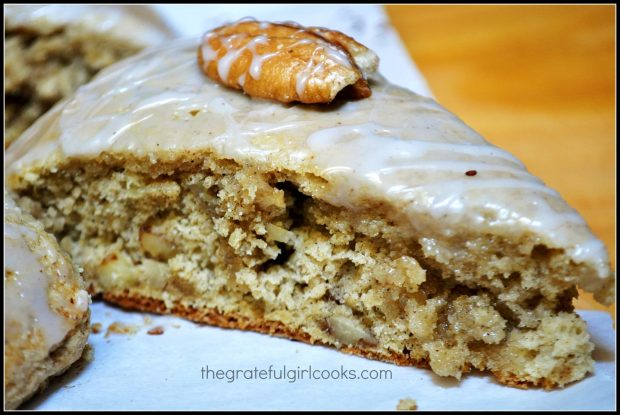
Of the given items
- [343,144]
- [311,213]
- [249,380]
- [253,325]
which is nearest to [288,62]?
[343,144]

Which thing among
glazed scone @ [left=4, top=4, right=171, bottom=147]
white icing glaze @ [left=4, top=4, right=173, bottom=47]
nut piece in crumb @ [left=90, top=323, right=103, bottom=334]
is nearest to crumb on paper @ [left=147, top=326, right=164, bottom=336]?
nut piece in crumb @ [left=90, top=323, right=103, bottom=334]

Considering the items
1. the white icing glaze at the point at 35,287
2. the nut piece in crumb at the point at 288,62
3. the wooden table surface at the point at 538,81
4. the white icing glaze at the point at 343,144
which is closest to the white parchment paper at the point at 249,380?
the white icing glaze at the point at 35,287

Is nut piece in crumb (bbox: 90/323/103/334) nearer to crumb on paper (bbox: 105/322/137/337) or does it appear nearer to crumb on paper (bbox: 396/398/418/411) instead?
crumb on paper (bbox: 105/322/137/337)

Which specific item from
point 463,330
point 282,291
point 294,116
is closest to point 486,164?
point 463,330

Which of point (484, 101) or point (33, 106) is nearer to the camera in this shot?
point (33, 106)

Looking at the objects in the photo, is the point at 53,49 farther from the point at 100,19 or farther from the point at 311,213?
the point at 311,213

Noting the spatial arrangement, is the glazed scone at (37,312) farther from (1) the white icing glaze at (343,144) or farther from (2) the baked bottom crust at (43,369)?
(1) the white icing glaze at (343,144)

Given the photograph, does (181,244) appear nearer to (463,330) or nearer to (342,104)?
(342,104)
